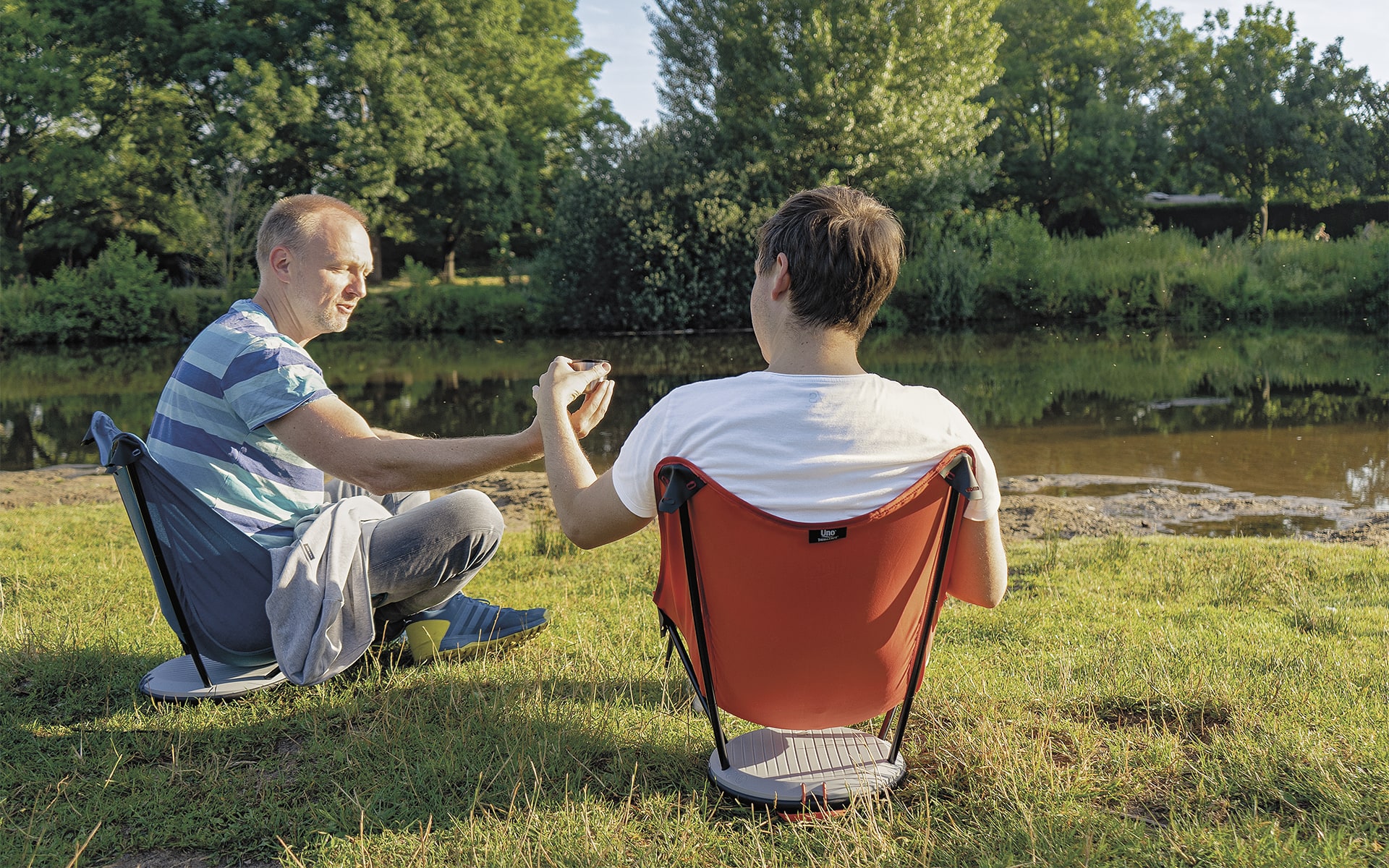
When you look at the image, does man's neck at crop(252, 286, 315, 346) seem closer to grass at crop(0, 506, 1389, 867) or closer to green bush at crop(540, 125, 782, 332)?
grass at crop(0, 506, 1389, 867)

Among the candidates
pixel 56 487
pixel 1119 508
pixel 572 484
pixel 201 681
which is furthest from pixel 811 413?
pixel 56 487

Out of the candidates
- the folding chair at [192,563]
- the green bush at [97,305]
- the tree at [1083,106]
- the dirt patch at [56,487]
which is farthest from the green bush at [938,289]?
the folding chair at [192,563]

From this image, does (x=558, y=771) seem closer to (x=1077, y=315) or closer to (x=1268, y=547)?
(x=1268, y=547)

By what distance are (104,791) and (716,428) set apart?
2038 millimetres

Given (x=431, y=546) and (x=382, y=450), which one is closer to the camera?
(x=382, y=450)

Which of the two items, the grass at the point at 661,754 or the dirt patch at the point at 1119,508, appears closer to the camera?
the grass at the point at 661,754

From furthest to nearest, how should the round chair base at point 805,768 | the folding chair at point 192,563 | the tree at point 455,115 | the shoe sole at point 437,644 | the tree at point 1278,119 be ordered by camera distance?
1. the tree at point 1278,119
2. the tree at point 455,115
3. the shoe sole at point 437,644
4. the folding chair at point 192,563
5. the round chair base at point 805,768

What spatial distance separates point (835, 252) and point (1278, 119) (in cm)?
3967

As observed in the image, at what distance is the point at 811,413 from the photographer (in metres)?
2.24

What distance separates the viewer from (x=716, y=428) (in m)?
2.22

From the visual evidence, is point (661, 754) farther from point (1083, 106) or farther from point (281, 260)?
point (1083, 106)

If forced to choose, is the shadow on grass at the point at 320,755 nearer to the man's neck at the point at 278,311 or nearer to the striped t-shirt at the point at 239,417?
the striped t-shirt at the point at 239,417

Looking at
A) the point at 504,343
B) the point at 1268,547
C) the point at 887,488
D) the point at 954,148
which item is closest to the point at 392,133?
the point at 504,343

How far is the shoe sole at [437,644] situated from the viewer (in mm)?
3707
